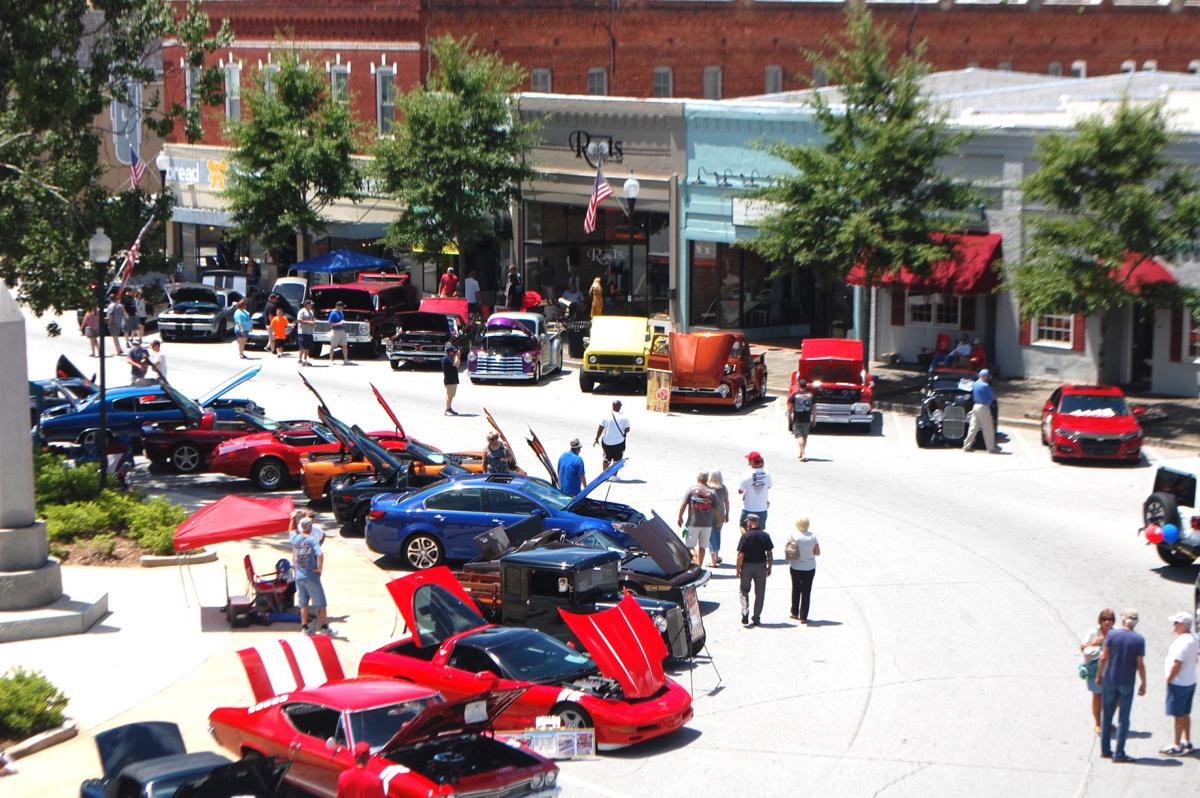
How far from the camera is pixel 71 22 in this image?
2784 centimetres

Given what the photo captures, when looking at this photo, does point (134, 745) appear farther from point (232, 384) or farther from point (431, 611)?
point (232, 384)

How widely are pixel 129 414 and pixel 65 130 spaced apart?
5.37 meters

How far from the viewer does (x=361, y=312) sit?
140ft

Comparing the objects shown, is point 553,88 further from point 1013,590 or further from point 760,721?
point 760,721

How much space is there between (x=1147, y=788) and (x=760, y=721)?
12.1ft

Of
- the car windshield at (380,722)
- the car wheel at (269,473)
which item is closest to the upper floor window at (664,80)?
the car wheel at (269,473)

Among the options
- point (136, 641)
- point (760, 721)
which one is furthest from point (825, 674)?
point (136, 641)

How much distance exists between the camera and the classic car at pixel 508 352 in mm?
37719

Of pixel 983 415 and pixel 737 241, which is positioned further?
pixel 737 241

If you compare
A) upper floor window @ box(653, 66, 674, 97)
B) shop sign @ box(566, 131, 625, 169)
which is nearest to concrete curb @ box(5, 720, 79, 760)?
shop sign @ box(566, 131, 625, 169)

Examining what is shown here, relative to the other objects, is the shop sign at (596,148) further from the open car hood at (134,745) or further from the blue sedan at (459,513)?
the open car hood at (134,745)

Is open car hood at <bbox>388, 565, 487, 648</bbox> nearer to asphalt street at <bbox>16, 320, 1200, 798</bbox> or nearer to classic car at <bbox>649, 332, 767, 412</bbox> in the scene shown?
asphalt street at <bbox>16, 320, 1200, 798</bbox>

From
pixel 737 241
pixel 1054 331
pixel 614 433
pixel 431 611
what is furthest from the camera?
pixel 737 241

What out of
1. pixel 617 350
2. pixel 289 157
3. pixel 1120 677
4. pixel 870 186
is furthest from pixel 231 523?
pixel 289 157
